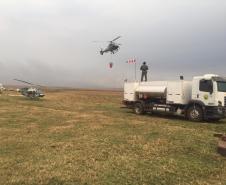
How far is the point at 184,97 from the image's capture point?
29.8 m

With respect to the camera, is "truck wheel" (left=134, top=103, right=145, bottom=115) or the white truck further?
"truck wheel" (left=134, top=103, right=145, bottom=115)

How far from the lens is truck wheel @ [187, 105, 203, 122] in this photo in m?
28.4

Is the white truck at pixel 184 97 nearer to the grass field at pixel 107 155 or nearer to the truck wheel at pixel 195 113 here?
the truck wheel at pixel 195 113

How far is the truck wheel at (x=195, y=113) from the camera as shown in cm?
2844

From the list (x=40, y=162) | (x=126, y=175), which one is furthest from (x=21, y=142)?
(x=126, y=175)

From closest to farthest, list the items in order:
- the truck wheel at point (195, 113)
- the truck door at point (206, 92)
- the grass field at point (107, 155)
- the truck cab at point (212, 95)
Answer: the grass field at point (107, 155) → the truck cab at point (212, 95) → the truck door at point (206, 92) → the truck wheel at point (195, 113)

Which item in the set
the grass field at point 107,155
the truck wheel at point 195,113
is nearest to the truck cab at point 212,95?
the truck wheel at point 195,113

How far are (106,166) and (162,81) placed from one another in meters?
18.4

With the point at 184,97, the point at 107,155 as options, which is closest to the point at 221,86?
the point at 184,97

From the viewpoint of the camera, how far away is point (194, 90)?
28.9m

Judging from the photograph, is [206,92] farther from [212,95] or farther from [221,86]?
[221,86]

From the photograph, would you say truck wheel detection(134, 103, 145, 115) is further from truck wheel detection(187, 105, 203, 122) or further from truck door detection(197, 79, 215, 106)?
truck door detection(197, 79, 215, 106)

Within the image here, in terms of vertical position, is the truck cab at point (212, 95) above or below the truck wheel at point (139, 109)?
above

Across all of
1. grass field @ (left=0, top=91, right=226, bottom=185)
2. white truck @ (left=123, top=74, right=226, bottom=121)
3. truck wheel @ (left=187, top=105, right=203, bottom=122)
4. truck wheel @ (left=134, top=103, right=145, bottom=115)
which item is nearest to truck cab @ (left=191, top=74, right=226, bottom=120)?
white truck @ (left=123, top=74, right=226, bottom=121)
